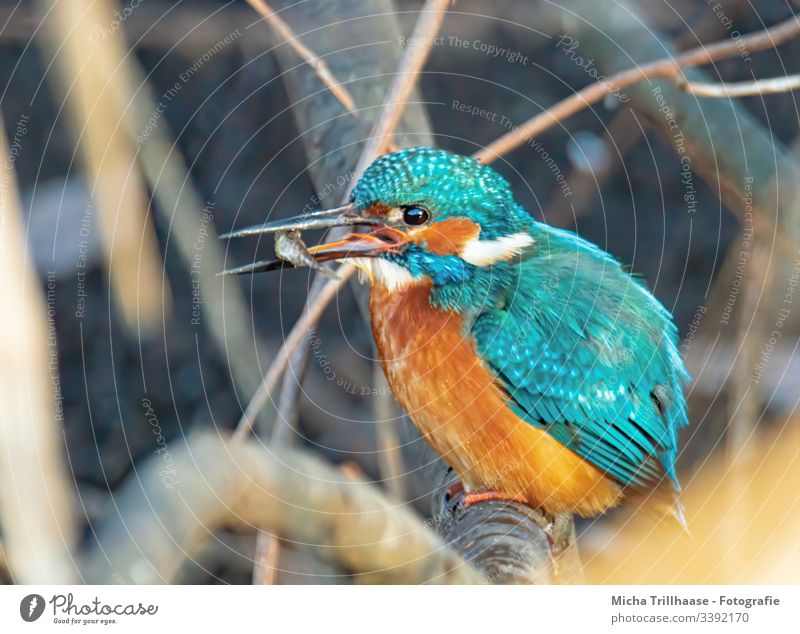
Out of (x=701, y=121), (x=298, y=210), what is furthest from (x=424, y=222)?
(x=298, y=210)

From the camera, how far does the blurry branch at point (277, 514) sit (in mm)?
774

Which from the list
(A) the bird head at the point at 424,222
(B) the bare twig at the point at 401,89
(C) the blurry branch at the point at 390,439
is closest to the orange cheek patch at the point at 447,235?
(A) the bird head at the point at 424,222

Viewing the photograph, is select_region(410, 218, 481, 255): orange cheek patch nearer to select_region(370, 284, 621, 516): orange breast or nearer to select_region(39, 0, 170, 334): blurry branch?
select_region(370, 284, 621, 516): orange breast

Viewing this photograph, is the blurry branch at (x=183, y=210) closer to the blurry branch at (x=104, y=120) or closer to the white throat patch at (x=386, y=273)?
the blurry branch at (x=104, y=120)

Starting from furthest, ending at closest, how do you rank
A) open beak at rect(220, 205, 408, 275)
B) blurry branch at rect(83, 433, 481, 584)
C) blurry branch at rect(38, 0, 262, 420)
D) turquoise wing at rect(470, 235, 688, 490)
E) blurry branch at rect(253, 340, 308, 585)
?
blurry branch at rect(38, 0, 262, 420) → turquoise wing at rect(470, 235, 688, 490) → open beak at rect(220, 205, 408, 275) → blurry branch at rect(253, 340, 308, 585) → blurry branch at rect(83, 433, 481, 584)

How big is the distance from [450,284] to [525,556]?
341 mm

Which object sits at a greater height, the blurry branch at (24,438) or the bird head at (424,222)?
the bird head at (424,222)

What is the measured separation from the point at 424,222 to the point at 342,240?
0.10 meters

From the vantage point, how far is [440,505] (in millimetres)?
1361

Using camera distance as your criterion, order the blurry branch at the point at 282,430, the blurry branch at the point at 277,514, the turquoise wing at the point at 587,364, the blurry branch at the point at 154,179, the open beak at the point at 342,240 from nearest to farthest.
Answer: the blurry branch at the point at 277,514, the blurry branch at the point at 282,430, the open beak at the point at 342,240, the turquoise wing at the point at 587,364, the blurry branch at the point at 154,179

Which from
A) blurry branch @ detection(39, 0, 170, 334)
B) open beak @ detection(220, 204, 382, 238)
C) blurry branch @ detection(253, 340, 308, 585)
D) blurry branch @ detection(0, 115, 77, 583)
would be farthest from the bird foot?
blurry branch @ detection(39, 0, 170, 334)

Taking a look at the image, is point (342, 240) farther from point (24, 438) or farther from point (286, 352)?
point (24, 438)

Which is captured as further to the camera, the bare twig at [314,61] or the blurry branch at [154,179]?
the blurry branch at [154,179]

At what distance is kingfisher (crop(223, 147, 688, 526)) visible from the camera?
1227mm
